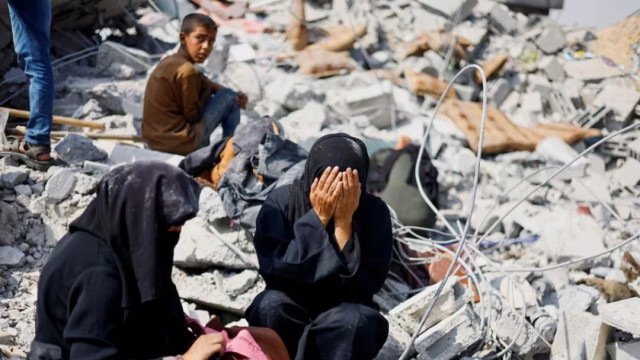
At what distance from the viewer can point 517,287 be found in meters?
4.20

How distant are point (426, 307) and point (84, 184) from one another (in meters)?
2.21

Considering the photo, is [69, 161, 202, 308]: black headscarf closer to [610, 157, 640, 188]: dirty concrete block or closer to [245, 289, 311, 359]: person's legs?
[245, 289, 311, 359]: person's legs

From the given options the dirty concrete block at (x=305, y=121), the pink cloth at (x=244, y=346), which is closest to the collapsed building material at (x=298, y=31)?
the dirty concrete block at (x=305, y=121)

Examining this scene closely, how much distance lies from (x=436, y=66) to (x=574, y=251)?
4.17 metres

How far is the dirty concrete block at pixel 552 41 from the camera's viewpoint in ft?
33.2

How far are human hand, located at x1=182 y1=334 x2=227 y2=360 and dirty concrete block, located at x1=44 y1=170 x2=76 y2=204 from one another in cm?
193

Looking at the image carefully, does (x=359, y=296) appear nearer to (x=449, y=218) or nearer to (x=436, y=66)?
(x=449, y=218)

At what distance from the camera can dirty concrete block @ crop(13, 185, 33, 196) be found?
4012mm

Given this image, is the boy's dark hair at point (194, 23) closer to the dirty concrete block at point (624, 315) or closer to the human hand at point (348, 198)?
the human hand at point (348, 198)

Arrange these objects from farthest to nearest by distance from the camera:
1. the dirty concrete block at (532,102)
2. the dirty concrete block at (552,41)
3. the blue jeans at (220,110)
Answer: the dirty concrete block at (552,41), the dirty concrete block at (532,102), the blue jeans at (220,110)

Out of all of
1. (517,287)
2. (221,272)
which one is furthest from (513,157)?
(221,272)

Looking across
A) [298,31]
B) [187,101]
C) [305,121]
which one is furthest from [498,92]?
[187,101]

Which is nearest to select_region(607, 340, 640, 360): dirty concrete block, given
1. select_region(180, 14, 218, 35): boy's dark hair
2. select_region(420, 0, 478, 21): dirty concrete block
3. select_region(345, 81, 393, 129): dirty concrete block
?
select_region(180, 14, 218, 35): boy's dark hair

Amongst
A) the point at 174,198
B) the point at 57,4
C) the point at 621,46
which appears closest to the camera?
the point at 174,198
